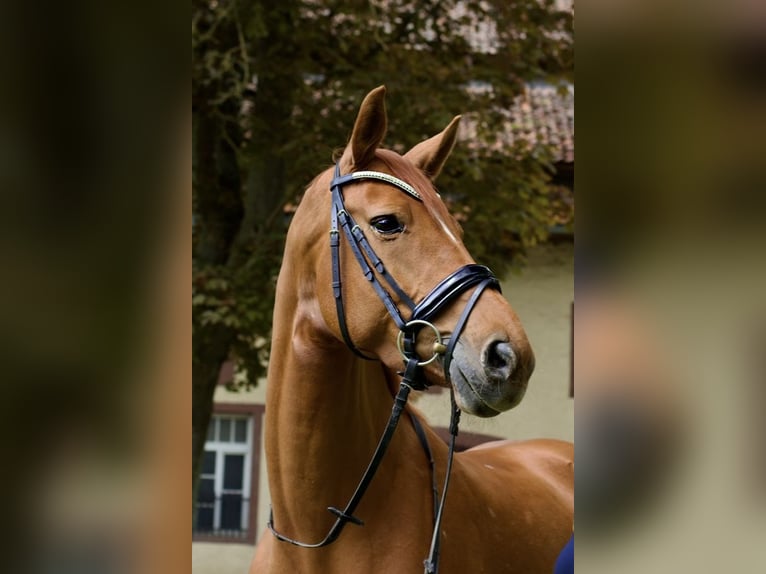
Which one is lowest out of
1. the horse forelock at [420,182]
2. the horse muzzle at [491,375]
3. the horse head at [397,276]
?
the horse muzzle at [491,375]

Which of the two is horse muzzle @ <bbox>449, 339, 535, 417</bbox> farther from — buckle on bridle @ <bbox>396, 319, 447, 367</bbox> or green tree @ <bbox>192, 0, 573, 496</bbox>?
green tree @ <bbox>192, 0, 573, 496</bbox>

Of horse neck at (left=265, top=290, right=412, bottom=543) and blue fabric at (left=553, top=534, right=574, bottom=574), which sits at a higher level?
horse neck at (left=265, top=290, right=412, bottom=543)

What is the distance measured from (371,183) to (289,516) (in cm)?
99

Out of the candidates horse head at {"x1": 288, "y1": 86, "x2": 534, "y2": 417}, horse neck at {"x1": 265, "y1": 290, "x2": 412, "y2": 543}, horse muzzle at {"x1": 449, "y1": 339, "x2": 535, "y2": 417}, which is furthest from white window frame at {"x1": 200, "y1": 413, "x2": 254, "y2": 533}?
horse muzzle at {"x1": 449, "y1": 339, "x2": 535, "y2": 417}

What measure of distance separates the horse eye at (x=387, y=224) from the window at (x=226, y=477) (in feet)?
33.3

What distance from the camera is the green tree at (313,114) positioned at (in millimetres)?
6988

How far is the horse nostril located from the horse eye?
45 cm

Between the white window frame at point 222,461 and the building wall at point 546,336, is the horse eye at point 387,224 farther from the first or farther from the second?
the white window frame at point 222,461

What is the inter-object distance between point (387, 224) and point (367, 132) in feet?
1.01

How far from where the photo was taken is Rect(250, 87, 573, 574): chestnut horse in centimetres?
205

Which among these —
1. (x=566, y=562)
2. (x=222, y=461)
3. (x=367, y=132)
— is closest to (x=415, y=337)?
(x=367, y=132)
